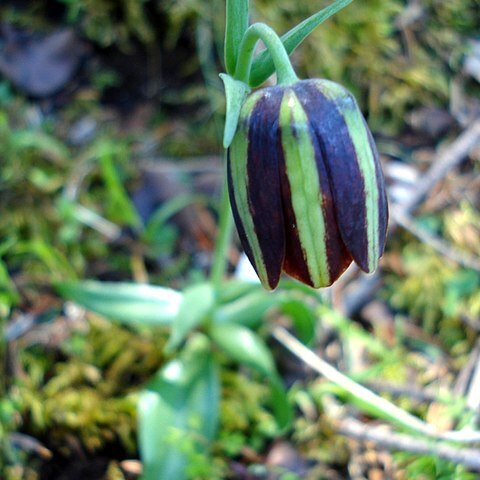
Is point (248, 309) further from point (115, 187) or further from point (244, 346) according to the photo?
point (115, 187)

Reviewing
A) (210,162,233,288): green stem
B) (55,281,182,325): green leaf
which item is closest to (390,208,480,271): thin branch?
(210,162,233,288): green stem

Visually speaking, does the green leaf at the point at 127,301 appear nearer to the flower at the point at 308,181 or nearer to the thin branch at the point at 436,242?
the flower at the point at 308,181

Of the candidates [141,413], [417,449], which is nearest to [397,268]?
[417,449]

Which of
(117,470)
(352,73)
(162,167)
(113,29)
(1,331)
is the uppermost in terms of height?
(113,29)

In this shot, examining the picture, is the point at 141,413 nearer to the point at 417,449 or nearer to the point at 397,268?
the point at 417,449

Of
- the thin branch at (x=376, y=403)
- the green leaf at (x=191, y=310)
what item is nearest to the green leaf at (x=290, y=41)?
the green leaf at (x=191, y=310)

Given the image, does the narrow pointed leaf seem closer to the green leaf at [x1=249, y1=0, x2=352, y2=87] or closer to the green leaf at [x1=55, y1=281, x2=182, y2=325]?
the green leaf at [x1=249, y1=0, x2=352, y2=87]
